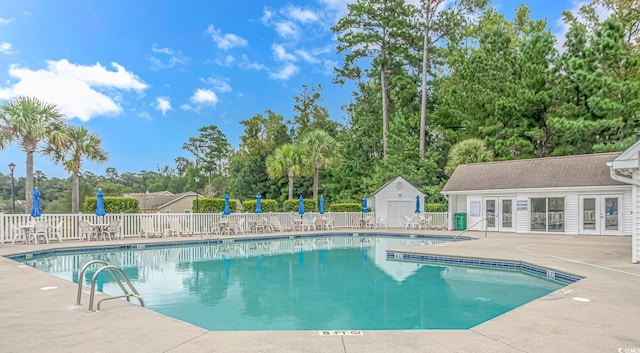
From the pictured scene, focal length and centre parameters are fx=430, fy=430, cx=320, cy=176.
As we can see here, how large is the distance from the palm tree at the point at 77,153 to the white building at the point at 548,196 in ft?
56.8

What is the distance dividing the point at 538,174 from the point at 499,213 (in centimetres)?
229

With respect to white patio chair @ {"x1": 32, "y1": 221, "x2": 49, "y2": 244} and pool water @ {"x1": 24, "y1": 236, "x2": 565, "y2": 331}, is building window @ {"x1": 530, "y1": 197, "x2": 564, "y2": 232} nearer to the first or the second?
pool water @ {"x1": 24, "y1": 236, "x2": 565, "y2": 331}

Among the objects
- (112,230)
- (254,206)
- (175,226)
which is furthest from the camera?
(254,206)

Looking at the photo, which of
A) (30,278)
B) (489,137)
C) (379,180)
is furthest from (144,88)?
(30,278)

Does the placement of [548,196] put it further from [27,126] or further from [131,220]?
[27,126]

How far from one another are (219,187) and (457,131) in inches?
1093

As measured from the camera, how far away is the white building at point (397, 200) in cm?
2261

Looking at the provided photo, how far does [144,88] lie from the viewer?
145 ft

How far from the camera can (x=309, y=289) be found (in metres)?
8.08

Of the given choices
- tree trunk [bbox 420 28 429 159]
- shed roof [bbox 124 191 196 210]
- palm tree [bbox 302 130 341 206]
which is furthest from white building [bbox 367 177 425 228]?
shed roof [bbox 124 191 196 210]

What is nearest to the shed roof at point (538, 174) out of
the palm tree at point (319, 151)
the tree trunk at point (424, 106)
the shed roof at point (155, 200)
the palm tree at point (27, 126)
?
the tree trunk at point (424, 106)

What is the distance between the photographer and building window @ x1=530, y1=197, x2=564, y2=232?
56.0 feet

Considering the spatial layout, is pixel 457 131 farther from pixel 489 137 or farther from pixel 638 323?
pixel 638 323

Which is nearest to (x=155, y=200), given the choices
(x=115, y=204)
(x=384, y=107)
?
(x=384, y=107)
